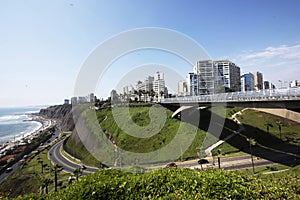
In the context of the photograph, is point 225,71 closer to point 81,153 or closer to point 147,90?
point 147,90

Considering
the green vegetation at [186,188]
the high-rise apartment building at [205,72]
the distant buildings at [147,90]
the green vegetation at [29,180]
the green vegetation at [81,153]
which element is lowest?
the green vegetation at [29,180]

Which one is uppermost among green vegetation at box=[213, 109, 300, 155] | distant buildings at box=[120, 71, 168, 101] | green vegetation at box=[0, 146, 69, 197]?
distant buildings at box=[120, 71, 168, 101]

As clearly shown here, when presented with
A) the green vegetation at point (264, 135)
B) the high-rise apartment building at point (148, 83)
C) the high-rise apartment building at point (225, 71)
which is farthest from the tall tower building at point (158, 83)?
the green vegetation at point (264, 135)

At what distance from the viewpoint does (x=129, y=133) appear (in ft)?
134

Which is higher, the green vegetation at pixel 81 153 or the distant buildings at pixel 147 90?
the distant buildings at pixel 147 90

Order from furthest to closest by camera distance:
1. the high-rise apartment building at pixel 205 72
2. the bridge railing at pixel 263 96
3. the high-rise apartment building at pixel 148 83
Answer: the high-rise apartment building at pixel 148 83 < the high-rise apartment building at pixel 205 72 < the bridge railing at pixel 263 96

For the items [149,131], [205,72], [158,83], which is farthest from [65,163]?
[205,72]

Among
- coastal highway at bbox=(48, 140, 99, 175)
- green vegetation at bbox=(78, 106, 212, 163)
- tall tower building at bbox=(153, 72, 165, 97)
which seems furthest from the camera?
tall tower building at bbox=(153, 72, 165, 97)

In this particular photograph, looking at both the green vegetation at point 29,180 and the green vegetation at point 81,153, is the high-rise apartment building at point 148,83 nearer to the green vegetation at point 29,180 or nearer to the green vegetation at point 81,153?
the green vegetation at point 81,153

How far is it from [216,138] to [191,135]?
4199mm

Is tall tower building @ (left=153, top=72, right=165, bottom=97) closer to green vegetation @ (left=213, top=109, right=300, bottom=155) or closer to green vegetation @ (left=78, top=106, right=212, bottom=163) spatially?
green vegetation @ (left=78, top=106, right=212, bottom=163)

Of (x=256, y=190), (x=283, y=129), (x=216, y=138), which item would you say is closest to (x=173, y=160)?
(x=216, y=138)

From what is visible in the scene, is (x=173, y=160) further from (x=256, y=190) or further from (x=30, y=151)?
(x=30, y=151)

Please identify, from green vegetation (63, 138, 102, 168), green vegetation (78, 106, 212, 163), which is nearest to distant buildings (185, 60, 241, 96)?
green vegetation (78, 106, 212, 163)
